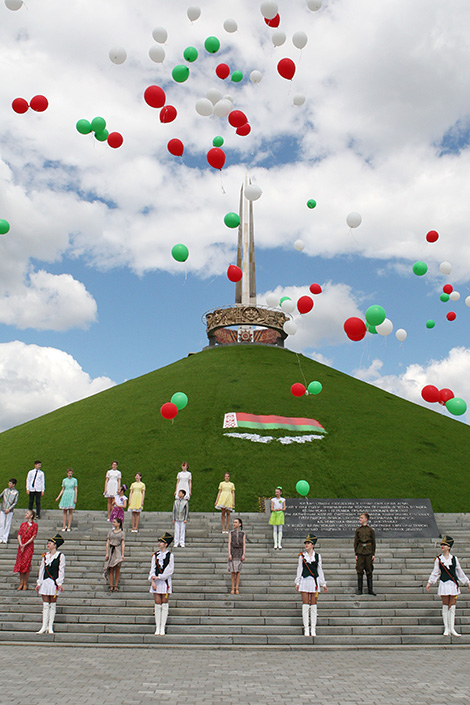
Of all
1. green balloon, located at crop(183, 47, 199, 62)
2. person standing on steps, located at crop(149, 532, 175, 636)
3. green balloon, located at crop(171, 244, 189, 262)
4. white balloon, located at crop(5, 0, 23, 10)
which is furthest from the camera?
green balloon, located at crop(171, 244, 189, 262)

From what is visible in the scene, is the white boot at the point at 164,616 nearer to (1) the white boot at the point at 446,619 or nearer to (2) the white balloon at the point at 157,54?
(1) the white boot at the point at 446,619

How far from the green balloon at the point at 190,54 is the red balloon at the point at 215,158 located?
2526 mm

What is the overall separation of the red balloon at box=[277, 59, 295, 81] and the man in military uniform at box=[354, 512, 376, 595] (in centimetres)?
1162

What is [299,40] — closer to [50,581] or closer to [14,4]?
[14,4]

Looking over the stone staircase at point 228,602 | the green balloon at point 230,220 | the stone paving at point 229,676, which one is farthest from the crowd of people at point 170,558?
the green balloon at point 230,220

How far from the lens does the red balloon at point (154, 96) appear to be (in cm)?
1359

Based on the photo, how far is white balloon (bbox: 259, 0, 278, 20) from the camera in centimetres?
1364

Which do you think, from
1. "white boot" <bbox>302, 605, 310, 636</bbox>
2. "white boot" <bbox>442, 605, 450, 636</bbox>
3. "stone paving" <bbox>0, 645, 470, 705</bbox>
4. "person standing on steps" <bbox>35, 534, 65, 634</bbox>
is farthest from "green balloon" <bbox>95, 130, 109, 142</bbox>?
"white boot" <bbox>442, 605, 450, 636</bbox>

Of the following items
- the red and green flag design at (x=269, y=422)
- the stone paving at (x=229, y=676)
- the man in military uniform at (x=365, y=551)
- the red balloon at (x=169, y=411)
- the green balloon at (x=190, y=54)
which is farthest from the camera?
the red and green flag design at (x=269, y=422)

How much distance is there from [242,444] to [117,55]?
1817 cm

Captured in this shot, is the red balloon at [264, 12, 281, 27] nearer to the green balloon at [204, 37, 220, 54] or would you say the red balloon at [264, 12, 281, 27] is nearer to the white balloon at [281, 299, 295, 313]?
the green balloon at [204, 37, 220, 54]

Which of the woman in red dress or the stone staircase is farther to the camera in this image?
the woman in red dress

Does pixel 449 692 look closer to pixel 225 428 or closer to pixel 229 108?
pixel 229 108

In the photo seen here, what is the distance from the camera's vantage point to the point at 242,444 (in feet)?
87.8
